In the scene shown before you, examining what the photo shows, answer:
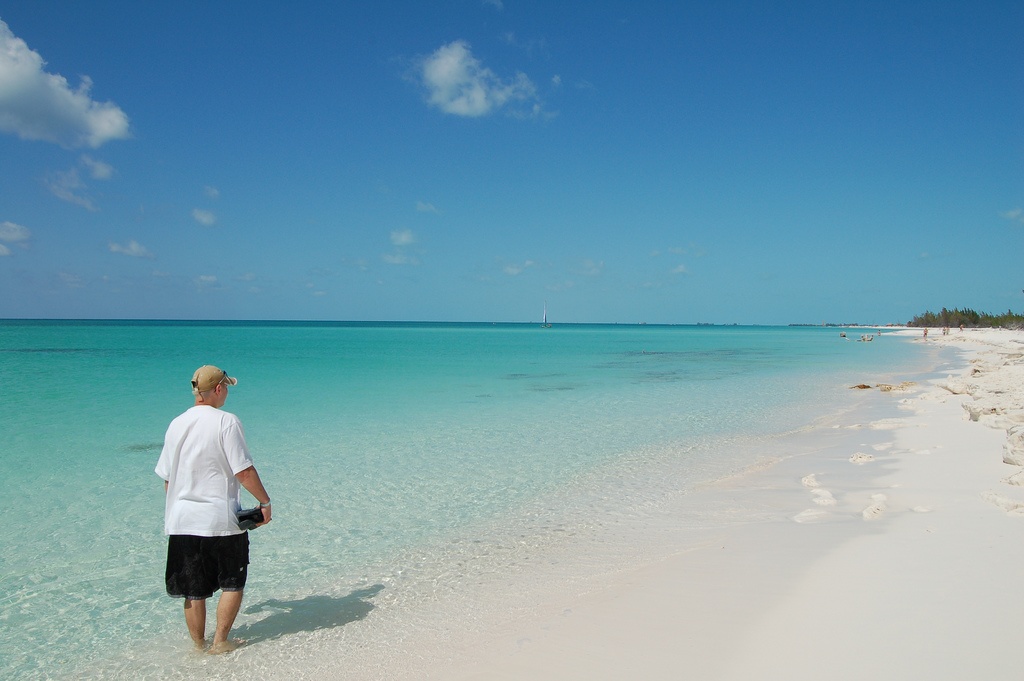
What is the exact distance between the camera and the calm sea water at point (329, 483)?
4.76 m

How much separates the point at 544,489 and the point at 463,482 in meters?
1.23

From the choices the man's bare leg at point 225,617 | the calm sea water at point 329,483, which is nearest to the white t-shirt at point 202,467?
the man's bare leg at point 225,617

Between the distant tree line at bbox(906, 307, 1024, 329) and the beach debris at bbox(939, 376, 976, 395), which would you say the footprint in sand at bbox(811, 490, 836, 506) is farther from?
the distant tree line at bbox(906, 307, 1024, 329)

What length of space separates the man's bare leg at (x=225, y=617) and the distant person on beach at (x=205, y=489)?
0.47 feet

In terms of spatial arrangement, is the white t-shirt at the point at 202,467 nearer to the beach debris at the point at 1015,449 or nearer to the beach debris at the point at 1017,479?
the beach debris at the point at 1017,479

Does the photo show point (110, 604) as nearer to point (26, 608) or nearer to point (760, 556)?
point (26, 608)

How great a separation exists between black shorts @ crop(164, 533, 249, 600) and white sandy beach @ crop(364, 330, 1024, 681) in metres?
1.20

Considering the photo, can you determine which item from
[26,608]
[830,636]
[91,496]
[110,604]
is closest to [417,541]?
[110,604]

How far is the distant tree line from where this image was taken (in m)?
78.3

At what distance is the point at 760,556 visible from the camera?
518cm

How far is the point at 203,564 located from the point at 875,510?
6159 millimetres

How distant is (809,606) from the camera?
162 inches

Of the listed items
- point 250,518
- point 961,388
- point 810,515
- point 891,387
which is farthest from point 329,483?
point 891,387

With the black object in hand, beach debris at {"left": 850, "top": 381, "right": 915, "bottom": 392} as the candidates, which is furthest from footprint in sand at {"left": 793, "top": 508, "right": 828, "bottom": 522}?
beach debris at {"left": 850, "top": 381, "right": 915, "bottom": 392}
